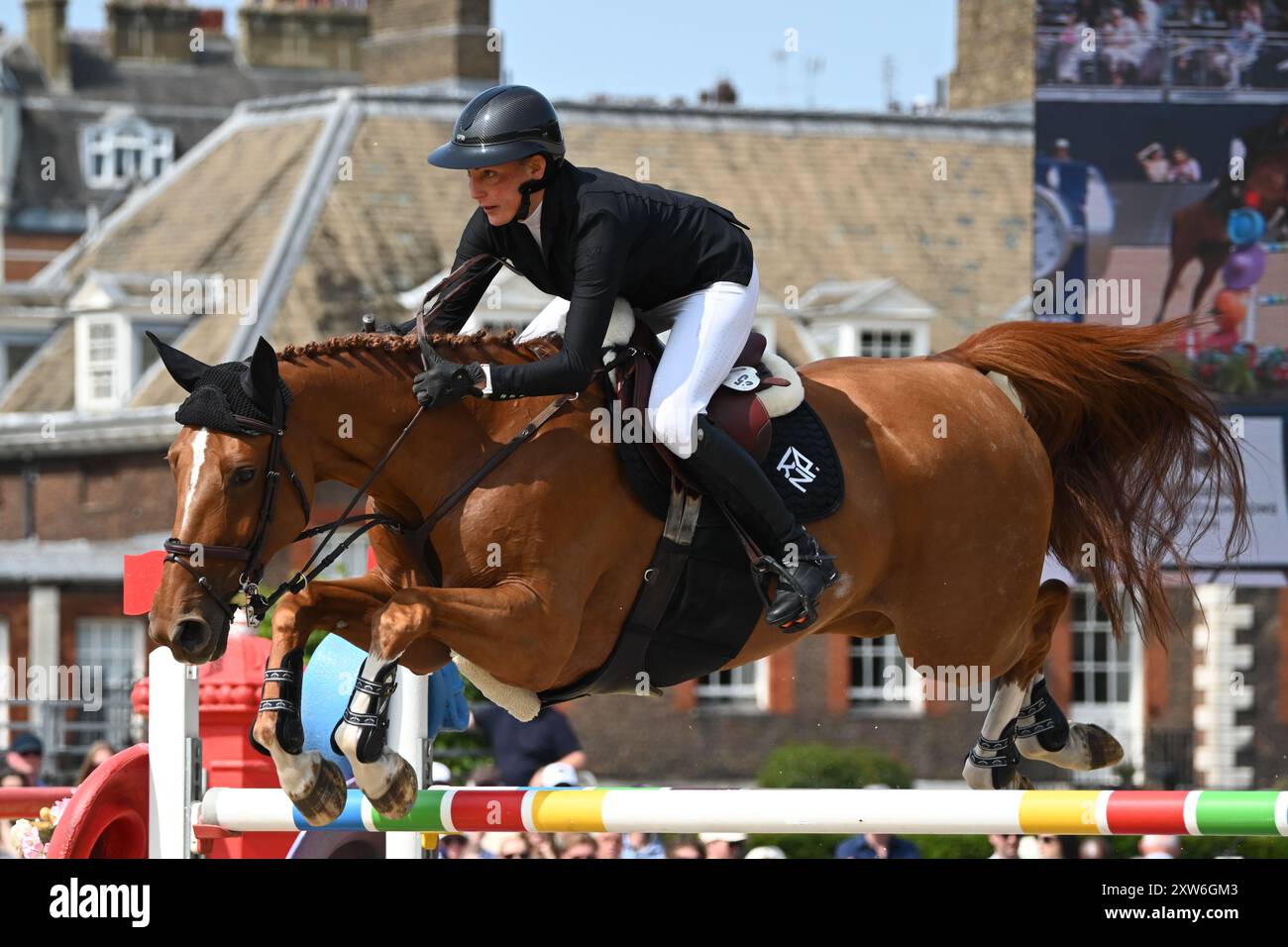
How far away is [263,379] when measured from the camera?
5.62m

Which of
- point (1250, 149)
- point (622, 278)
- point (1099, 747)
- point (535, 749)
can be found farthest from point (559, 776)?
point (1250, 149)

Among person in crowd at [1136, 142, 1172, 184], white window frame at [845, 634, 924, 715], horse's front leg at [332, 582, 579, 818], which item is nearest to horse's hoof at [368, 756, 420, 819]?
horse's front leg at [332, 582, 579, 818]

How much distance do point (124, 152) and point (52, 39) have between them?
4790 mm

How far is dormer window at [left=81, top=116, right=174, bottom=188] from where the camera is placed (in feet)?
180

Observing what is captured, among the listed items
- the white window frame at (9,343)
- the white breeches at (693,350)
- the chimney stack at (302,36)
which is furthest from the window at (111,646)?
the chimney stack at (302,36)

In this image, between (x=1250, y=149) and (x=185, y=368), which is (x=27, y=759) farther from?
(x=1250, y=149)

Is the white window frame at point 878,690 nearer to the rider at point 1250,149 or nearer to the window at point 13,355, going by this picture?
the window at point 13,355

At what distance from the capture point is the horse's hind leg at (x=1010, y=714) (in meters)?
6.82

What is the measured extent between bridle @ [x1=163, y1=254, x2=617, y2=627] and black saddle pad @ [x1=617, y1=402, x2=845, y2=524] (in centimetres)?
50

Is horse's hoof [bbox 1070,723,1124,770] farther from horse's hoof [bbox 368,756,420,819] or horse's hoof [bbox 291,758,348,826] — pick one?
horse's hoof [bbox 291,758,348,826]

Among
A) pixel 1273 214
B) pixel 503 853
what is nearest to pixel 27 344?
pixel 1273 214

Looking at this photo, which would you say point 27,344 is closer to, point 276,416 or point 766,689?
point 766,689

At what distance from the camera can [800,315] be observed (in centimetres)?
3084

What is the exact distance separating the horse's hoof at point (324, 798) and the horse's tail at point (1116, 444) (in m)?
2.73
